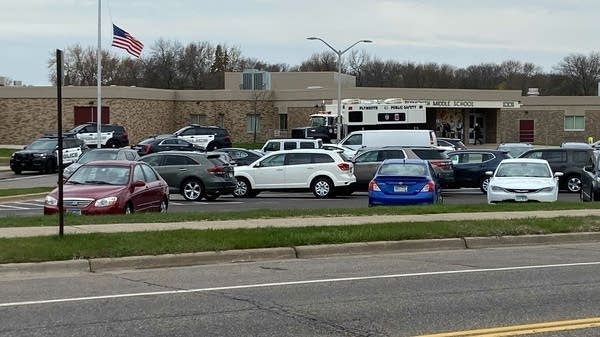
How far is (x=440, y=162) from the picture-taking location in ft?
89.2

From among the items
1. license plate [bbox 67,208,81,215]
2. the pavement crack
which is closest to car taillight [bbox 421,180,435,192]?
license plate [bbox 67,208,81,215]

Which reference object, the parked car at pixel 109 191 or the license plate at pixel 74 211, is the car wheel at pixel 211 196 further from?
the license plate at pixel 74 211

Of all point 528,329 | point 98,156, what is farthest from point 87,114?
point 528,329

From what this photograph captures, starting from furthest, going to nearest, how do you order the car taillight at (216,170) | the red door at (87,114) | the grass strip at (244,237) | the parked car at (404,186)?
the red door at (87,114) < the car taillight at (216,170) < the parked car at (404,186) < the grass strip at (244,237)

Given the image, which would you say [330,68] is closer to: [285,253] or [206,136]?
[206,136]

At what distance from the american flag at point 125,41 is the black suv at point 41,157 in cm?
553

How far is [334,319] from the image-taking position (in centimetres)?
758

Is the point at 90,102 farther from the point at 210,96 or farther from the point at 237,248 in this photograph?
the point at 237,248

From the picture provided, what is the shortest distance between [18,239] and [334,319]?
6574mm

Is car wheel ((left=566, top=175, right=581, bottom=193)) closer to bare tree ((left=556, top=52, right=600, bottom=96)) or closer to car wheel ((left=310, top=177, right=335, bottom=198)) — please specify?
car wheel ((left=310, top=177, right=335, bottom=198))

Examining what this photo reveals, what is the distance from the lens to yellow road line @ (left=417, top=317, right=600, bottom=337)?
6914mm

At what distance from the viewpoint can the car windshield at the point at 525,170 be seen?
21.2 meters

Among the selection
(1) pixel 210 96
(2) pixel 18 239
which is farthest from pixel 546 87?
(2) pixel 18 239

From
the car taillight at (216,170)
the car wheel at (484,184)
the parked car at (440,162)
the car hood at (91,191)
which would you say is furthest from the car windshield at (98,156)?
the car wheel at (484,184)
